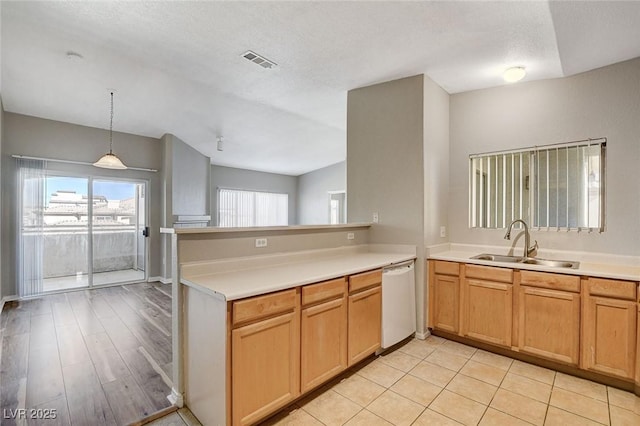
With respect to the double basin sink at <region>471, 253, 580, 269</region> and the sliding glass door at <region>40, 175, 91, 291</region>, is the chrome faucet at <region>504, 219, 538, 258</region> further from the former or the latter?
the sliding glass door at <region>40, 175, 91, 291</region>

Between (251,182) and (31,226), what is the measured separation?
4802 mm

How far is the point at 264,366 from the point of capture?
1776 mm

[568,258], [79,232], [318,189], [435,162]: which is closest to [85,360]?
[79,232]

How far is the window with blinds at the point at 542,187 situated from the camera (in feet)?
9.16

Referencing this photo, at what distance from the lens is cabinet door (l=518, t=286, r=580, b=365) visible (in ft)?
7.74

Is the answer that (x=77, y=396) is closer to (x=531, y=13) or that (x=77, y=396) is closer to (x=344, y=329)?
(x=344, y=329)

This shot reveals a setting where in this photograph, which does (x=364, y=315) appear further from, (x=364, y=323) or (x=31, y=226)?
(x=31, y=226)

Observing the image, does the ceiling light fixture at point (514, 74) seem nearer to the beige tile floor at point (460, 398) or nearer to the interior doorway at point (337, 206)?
the beige tile floor at point (460, 398)

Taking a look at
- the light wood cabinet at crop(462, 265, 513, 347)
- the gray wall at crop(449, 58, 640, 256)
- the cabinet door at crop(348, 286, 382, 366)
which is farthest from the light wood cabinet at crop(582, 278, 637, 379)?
the cabinet door at crop(348, 286, 382, 366)

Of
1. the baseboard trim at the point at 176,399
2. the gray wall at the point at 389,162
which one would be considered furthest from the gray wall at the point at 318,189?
the baseboard trim at the point at 176,399

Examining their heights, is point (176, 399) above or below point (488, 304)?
below

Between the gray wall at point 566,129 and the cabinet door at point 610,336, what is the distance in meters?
0.75

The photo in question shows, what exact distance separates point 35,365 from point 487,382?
385 cm

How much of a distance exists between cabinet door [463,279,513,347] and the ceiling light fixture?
6.50 ft
